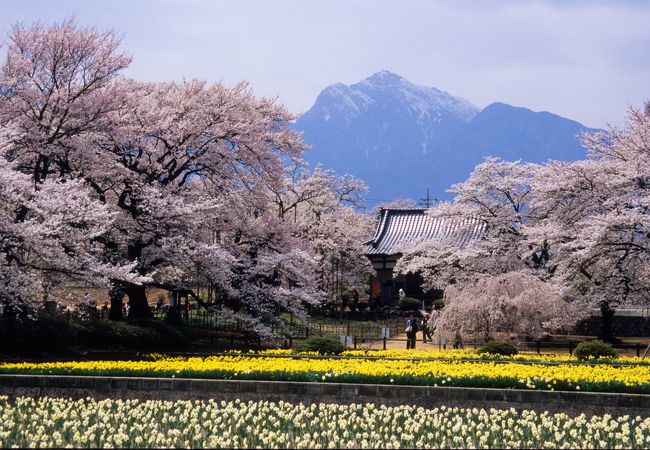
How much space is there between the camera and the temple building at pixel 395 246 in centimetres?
5550

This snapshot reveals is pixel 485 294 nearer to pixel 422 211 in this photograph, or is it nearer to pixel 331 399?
pixel 331 399

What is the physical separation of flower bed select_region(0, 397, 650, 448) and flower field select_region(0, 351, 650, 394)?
217 centimetres

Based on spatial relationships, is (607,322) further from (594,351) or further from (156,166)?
(156,166)

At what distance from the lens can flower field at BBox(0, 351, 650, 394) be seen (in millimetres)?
16484

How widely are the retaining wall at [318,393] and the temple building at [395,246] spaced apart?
37454mm

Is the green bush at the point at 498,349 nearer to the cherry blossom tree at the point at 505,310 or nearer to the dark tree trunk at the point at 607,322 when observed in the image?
the cherry blossom tree at the point at 505,310

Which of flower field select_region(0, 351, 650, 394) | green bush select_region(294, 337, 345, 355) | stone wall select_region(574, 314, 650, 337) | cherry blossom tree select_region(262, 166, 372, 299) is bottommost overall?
flower field select_region(0, 351, 650, 394)

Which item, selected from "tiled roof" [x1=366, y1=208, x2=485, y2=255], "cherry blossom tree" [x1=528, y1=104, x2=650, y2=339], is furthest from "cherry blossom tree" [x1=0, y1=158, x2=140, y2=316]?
"tiled roof" [x1=366, y1=208, x2=485, y2=255]

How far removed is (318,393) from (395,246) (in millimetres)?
40151

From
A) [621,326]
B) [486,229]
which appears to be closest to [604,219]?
[621,326]

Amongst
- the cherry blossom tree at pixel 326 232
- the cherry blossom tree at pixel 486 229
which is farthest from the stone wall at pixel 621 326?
the cherry blossom tree at pixel 326 232

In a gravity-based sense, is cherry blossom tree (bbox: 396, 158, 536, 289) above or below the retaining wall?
above

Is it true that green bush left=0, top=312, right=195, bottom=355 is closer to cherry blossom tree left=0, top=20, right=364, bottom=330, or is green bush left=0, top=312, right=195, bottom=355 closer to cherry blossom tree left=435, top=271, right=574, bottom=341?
cherry blossom tree left=0, top=20, right=364, bottom=330

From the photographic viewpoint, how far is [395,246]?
5644 centimetres
